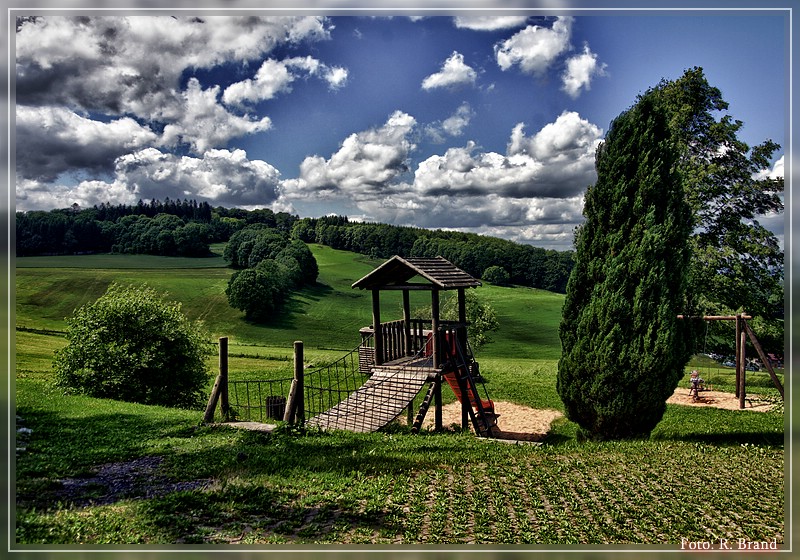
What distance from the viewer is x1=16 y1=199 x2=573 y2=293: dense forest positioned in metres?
28.1

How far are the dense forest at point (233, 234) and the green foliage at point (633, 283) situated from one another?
953 inches

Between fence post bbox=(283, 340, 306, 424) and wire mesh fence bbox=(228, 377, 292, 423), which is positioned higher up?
fence post bbox=(283, 340, 306, 424)

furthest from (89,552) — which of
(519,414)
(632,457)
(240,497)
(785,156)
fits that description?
(519,414)

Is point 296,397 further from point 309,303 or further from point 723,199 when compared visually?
point 309,303

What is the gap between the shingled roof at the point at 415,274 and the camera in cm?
1189

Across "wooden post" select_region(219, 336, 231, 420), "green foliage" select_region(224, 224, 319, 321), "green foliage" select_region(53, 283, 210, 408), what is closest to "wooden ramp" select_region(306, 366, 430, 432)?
"wooden post" select_region(219, 336, 231, 420)

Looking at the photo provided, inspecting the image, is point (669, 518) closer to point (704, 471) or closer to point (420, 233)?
point (704, 471)

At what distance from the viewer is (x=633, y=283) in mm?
9586

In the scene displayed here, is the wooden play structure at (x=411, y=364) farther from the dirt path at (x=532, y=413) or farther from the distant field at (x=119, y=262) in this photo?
the distant field at (x=119, y=262)

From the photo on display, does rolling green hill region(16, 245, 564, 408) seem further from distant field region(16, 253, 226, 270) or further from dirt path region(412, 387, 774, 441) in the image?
dirt path region(412, 387, 774, 441)

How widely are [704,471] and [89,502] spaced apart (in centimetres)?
830

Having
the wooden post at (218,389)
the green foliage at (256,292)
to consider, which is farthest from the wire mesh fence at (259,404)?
the green foliage at (256,292)

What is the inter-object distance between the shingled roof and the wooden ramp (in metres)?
2.11

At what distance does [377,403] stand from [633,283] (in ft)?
19.7
